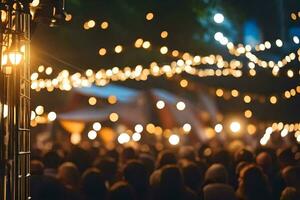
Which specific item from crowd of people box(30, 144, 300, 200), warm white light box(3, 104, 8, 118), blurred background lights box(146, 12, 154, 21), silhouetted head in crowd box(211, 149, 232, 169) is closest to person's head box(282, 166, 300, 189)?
crowd of people box(30, 144, 300, 200)

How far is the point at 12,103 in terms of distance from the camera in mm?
5715

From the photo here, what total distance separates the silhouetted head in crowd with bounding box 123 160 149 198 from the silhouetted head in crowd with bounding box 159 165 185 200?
0.94 meters

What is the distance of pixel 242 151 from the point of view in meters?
9.74

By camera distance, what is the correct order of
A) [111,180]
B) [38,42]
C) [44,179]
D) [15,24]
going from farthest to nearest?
1. [38,42]
2. [111,180]
3. [44,179]
4. [15,24]

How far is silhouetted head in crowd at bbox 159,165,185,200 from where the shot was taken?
711cm

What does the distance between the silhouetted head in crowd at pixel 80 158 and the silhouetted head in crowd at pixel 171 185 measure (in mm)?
3807

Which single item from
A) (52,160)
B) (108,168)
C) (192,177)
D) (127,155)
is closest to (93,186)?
(192,177)

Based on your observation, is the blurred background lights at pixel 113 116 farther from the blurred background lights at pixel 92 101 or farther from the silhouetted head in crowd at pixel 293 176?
the silhouetted head in crowd at pixel 293 176

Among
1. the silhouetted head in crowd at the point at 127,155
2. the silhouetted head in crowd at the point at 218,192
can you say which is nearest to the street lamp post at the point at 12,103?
the silhouetted head in crowd at the point at 218,192

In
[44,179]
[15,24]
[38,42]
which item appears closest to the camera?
[15,24]

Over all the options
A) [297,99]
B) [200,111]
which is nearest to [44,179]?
[297,99]

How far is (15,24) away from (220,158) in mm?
5038

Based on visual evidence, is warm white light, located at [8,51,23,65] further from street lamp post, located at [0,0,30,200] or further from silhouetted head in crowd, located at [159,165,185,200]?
silhouetted head in crowd, located at [159,165,185,200]

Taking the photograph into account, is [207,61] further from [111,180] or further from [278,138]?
[111,180]
